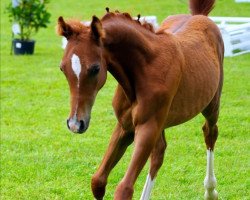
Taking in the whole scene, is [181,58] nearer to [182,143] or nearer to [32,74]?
[182,143]

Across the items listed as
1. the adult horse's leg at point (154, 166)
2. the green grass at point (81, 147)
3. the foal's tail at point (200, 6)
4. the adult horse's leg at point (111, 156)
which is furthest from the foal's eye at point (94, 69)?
the foal's tail at point (200, 6)

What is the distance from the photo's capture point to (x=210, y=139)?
20.2ft

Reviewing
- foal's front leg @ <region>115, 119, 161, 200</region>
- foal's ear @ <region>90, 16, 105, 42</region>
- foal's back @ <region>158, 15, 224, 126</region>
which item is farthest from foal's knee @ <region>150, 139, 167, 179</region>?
foal's ear @ <region>90, 16, 105, 42</region>

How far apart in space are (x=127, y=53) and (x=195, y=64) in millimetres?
858

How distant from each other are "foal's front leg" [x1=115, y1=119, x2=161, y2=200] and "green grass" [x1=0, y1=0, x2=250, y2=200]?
0.88m

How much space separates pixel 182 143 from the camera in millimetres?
7988

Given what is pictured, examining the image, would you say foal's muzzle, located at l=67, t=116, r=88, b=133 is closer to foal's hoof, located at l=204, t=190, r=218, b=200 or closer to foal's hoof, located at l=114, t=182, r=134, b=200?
foal's hoof, located at l=114, t=182, r=134, b=200

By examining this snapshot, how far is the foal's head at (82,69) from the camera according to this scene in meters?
3.91

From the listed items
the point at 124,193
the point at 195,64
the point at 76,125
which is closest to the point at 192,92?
the point at 195,64

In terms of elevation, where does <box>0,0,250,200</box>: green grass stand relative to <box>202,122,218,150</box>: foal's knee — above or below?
below

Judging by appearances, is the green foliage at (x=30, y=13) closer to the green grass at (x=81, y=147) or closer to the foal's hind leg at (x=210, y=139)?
the green grass at (x=81, y=147)

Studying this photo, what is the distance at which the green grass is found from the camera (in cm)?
645

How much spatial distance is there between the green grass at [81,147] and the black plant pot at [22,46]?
2647mm

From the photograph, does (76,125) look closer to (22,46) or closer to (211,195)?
(211,195)
